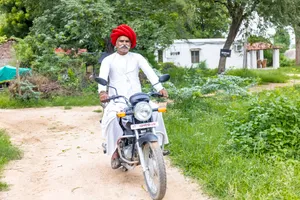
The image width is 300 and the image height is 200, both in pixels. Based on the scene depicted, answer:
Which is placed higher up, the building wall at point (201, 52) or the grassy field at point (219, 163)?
the building wall at point (201, 52)

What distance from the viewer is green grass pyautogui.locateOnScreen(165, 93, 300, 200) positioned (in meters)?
3.81

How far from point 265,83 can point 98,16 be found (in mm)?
9321

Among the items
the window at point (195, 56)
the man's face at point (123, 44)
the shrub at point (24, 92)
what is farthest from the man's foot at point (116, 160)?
the window at point (195, 56)

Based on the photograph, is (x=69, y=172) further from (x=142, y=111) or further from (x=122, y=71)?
(x=142, y=111)

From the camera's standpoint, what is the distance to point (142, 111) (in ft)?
13.0

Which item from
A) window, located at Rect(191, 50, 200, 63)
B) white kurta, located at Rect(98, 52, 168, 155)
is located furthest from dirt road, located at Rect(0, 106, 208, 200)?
window, located at Rect(191, 50, 200, 63)

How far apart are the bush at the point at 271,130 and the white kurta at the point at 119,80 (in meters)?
1.28

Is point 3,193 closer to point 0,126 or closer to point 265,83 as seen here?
point 0,126

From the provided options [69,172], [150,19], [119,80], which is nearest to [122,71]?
[119,80]

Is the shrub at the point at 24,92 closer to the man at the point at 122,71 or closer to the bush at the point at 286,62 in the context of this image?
the man at the point at 122,71

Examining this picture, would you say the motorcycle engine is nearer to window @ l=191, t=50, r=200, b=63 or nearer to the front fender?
the front fender

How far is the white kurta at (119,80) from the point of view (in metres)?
4.36

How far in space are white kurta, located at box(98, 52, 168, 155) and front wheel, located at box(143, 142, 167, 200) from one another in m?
0.41

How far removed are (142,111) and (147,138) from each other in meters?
0.27
